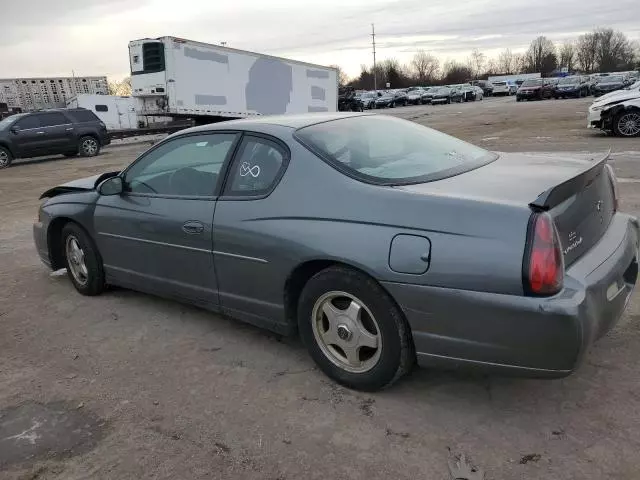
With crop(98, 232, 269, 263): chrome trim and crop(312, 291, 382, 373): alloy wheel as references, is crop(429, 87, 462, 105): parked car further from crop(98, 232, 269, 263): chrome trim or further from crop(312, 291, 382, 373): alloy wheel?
crop(312, 291, 382, 373): alloy wheel

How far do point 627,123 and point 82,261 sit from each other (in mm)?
13633

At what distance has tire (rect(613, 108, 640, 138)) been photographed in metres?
13.9

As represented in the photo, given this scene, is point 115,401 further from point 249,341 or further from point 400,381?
point 400,381

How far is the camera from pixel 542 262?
7.91 ft

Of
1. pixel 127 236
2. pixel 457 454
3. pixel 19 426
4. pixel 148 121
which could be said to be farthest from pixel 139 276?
pixel 148 121

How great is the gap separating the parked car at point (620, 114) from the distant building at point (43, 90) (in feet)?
105

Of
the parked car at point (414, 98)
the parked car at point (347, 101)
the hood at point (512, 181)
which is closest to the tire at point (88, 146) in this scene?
the hood at point (512, 181)

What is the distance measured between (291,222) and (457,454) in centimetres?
144

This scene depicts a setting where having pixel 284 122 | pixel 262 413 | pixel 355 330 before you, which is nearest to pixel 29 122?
pixel 284 122

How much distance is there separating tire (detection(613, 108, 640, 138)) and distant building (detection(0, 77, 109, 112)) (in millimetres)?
32422

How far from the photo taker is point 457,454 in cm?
255

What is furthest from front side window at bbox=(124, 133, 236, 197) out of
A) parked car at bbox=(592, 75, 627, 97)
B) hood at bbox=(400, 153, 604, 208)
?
parked car at bbox=(592, 75, 627, 97)

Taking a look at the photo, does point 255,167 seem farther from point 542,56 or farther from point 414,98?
point 542,56

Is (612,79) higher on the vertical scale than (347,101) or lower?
higher
